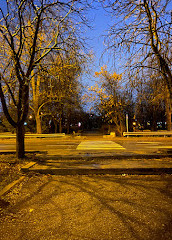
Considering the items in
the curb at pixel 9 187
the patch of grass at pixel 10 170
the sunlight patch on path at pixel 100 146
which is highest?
the sunlight patch on path at pixel 100 146

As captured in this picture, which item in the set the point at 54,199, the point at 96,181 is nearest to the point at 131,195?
the point at 96,181

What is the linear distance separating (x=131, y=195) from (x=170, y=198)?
84 centimetres

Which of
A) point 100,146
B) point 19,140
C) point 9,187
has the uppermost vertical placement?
point 19,140

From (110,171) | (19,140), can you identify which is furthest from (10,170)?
(110,171)

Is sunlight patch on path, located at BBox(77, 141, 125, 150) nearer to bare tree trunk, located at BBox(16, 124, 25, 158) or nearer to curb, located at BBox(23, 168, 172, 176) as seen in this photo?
bare tree trunk, located at BBox(16, 124, 25, 158)

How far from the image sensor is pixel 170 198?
4.39 meters

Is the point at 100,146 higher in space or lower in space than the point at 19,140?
lower

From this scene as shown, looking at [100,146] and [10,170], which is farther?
[100,146]

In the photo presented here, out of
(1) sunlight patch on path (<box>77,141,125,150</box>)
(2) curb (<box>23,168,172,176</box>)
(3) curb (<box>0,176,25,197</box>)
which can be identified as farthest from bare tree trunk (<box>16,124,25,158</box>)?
(1) sunlight patch on path (<box>77,141,125,150</box>)

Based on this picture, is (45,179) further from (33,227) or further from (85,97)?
(85,97)

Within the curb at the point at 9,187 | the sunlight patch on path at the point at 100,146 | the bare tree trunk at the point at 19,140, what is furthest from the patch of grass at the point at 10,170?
the sunlight patch on path at the point at 100,146

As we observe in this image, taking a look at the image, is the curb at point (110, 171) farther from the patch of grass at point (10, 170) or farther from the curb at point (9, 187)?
the curb at point (9, 187)

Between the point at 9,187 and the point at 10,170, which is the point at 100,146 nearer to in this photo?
the point at 10,170

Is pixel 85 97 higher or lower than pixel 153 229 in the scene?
higher
